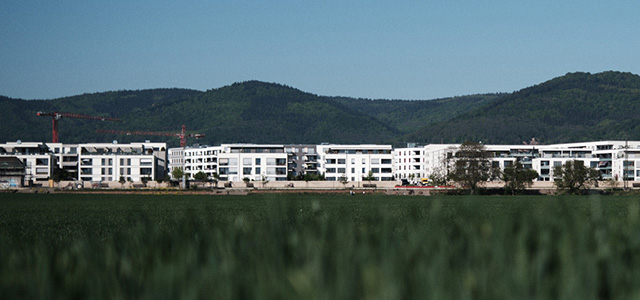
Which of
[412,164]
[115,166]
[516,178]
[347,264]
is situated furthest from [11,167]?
[347,264]

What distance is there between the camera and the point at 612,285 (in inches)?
101

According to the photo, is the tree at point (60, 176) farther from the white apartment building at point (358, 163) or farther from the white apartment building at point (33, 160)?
the white apartment building at point (358, 163)

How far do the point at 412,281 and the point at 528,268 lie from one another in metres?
0.50

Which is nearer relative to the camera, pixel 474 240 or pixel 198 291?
pixel 198 291

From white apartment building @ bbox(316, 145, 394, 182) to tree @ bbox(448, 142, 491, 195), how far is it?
68589 mm

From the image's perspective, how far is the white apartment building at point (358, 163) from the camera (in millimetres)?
169000

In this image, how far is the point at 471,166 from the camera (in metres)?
96.5

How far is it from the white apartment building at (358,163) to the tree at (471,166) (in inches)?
2700

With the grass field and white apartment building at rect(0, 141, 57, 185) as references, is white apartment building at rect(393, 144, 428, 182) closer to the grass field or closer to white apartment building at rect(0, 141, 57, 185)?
white apartment building at rect(0, 141, 57, 185)

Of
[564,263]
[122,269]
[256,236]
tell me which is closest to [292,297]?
[122,269]

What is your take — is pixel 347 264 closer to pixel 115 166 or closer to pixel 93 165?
pixel 115 166

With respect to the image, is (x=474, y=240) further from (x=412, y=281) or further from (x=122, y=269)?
(x=122, y=269)

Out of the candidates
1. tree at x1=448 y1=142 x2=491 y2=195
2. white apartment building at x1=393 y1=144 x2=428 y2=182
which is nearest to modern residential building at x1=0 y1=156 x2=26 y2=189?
tree at x1=448 y1=142 x2=491 y2=195

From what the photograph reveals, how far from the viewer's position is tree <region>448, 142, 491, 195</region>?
95.4 metres
